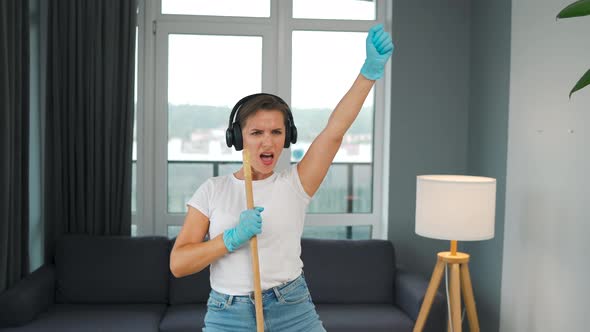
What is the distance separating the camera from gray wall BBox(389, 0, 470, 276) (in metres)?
4.21

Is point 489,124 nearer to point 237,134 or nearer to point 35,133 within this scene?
point 237,134

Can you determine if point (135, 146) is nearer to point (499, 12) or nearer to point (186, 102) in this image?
point (186, 102)

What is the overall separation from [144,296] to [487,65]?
98.5 inches

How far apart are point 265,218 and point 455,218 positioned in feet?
5.49

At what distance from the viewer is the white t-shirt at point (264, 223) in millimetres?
1619

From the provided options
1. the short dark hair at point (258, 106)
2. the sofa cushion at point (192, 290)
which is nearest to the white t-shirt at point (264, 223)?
the short dark hair at point (258, 106)

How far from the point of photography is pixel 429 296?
3.26m

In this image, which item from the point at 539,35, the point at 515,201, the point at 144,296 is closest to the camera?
the point at 539,35

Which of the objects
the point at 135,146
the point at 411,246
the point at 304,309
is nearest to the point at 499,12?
the point at 411,246

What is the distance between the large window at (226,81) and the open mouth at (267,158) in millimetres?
2556

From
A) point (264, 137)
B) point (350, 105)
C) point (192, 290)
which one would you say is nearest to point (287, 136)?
→ point (264, 137)

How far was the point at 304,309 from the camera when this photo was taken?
5.41 ft

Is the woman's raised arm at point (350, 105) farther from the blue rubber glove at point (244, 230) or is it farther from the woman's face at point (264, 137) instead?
the blue rubber glove at point (244, 230)

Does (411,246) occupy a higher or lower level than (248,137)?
lower
